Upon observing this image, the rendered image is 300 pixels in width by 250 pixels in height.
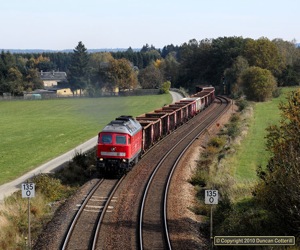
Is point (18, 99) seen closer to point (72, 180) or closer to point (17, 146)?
point (17, 146)

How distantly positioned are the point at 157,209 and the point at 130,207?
50.9 inches

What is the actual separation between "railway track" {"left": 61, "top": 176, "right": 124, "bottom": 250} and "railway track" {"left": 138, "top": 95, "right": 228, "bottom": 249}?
175cm

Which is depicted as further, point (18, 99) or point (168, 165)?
point (18, 99)

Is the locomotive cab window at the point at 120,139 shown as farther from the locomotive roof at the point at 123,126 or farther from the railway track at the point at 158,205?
the railway track at the point at 158,205

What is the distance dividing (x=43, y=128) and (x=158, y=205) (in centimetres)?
3989

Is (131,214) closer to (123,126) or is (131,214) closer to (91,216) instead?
(91,216)

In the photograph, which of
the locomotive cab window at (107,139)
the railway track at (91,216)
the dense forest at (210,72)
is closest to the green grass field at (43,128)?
the locomotive cab window at (107,139)

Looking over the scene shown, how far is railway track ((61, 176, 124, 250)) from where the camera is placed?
55.8 ft

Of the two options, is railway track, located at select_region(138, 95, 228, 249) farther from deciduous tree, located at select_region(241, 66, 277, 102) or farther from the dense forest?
the dense forest

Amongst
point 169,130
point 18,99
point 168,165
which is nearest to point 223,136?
point 169,130

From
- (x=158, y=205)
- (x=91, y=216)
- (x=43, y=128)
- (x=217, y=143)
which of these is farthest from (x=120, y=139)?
(x=43, y=128)

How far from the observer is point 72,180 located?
27.2 meters

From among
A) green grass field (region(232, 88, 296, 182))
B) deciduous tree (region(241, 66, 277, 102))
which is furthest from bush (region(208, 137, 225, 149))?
deciduous tree (region(241, 66, 277, 102))

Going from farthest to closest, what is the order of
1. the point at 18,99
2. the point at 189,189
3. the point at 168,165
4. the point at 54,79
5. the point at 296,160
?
the point at 54,79 < the point at 18,99 < the point at 168,165 < the point at 189,189 < the point at 296,160
